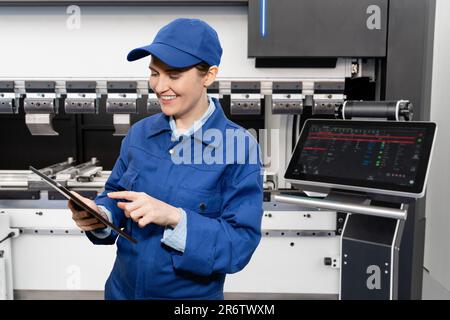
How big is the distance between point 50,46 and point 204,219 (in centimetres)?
166

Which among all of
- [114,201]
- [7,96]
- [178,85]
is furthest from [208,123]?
[7,96]

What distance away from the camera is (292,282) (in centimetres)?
262

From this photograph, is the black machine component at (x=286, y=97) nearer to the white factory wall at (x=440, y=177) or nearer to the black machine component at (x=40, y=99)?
the black machine component at (x=40, y=99)

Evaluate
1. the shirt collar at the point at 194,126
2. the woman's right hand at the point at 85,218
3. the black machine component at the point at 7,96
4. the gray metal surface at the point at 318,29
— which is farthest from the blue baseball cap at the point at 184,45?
the black machine component at the point at 7,96

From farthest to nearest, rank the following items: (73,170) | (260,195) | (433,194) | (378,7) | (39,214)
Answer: (433,194) → (73,170) → (39,214) → (378,7) → (260,195)

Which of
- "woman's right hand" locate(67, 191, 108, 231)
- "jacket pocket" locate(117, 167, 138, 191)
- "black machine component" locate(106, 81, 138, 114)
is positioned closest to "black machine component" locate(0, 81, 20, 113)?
"black machine component" locate(106, 81, 138, 114)

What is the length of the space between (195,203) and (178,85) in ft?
1.15

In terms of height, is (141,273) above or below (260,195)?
below

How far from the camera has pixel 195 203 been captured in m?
1.31

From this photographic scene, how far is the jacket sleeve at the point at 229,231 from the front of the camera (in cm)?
120

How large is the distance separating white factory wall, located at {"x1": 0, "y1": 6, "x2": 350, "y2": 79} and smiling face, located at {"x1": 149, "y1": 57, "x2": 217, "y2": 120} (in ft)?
3.65

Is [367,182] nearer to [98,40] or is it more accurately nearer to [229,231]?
[229,231]
